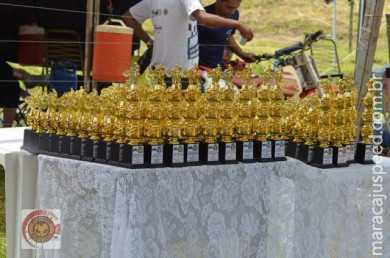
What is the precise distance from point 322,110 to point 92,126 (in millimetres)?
1016

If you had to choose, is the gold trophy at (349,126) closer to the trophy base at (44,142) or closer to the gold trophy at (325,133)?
the gold trophy at (325,133)

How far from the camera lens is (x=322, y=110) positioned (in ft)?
13.1

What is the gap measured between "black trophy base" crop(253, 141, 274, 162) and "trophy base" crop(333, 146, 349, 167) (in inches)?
13.0

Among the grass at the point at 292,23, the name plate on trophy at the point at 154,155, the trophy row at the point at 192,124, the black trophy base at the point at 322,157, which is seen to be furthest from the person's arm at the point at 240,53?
the grass at the point at 292,23

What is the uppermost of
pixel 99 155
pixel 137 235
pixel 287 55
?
pixel 287 55

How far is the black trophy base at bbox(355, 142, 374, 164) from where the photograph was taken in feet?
13.4

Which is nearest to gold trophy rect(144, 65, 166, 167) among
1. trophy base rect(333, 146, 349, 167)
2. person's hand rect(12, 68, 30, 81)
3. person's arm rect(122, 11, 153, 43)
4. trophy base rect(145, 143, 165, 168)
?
trophy base rect(145, 143, 165, 168)

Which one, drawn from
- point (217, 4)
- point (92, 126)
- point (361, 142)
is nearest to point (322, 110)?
point (361, 142)

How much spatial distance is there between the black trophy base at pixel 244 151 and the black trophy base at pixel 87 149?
0.58 meters

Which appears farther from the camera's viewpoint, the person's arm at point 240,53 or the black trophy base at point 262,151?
the person's arm at point 240,53

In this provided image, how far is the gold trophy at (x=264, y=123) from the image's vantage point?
374cm

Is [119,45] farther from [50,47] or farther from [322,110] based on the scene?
[322,110]

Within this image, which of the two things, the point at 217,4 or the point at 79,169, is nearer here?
the point at 79,169

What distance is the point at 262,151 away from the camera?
12.3 ft
